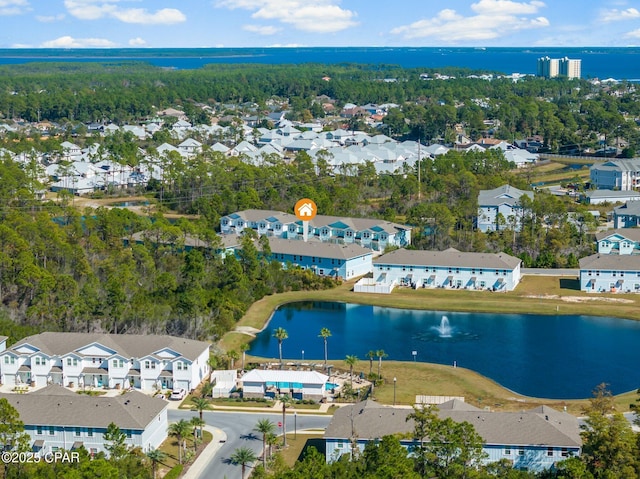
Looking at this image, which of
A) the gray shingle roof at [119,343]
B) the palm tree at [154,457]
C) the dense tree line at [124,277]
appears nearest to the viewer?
the palm tree at [154,457]

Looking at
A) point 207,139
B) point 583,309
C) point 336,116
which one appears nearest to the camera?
point 583,309

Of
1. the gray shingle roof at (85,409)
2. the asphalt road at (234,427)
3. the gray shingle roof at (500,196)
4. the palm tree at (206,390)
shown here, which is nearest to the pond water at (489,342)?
the palm tree at (206,390)

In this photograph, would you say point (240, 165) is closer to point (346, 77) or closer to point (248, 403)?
point (248, 403)

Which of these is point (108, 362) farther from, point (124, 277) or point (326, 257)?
point (326, 257)

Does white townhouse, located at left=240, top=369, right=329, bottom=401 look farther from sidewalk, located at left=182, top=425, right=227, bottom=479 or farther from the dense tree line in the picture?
the dense tree line

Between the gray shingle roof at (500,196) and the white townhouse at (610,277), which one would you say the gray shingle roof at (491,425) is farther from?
the gray shingle roof at (500,196)

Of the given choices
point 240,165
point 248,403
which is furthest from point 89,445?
point 240,165

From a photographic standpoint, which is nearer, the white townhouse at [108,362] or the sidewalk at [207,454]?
the sidewalk at [207,454]
